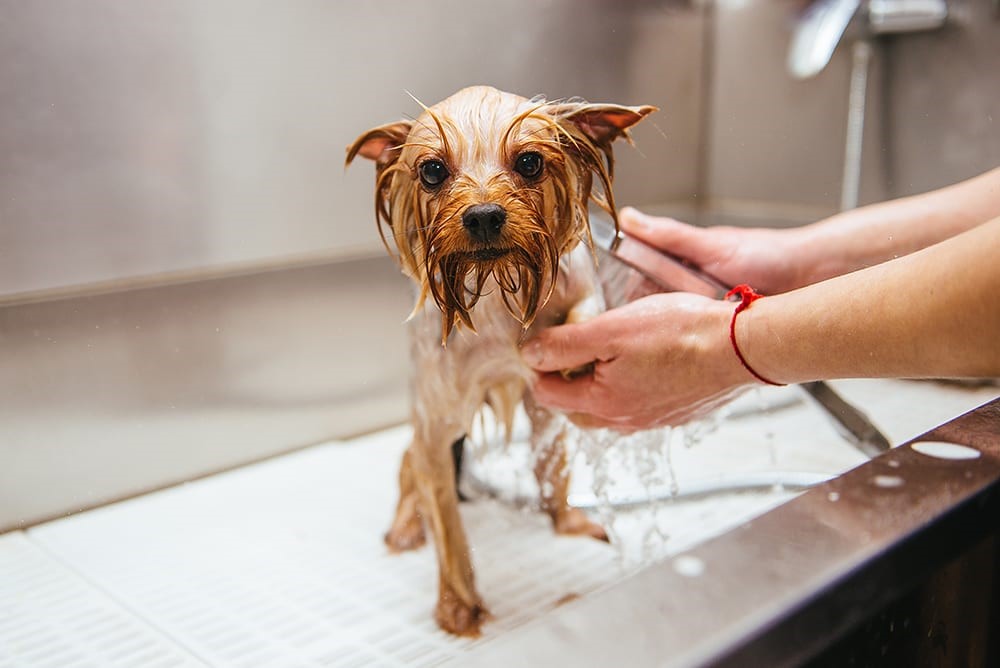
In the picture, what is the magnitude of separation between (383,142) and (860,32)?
2.67 ft

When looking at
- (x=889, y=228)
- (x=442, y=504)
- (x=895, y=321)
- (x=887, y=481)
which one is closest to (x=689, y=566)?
(x=887, y=481)

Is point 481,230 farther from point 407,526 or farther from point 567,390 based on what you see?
point 407,526

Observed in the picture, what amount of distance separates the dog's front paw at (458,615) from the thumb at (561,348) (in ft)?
0.97

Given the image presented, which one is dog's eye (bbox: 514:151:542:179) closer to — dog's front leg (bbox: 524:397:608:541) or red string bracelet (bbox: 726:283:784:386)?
red string bracelet (bbox: 726:283:784:386)

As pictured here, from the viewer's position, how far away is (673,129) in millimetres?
1055

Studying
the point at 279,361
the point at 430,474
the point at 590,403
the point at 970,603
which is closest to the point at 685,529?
the point at 590,403

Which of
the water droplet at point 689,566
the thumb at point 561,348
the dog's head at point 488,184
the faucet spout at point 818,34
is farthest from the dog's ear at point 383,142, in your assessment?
the faucet spout at point 818,34

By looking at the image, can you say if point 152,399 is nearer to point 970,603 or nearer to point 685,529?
point 685,529

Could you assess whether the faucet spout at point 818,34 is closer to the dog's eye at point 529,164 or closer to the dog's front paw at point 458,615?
the dog's eye at point 529,164

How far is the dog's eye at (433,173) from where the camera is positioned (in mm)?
844

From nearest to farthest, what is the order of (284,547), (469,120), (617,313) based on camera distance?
(469,120) → (617,313) → (284,547)

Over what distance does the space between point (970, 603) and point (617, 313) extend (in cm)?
46

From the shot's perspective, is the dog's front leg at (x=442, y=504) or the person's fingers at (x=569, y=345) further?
the dog's front leg at (x=442, y=504)

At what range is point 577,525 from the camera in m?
1.26
